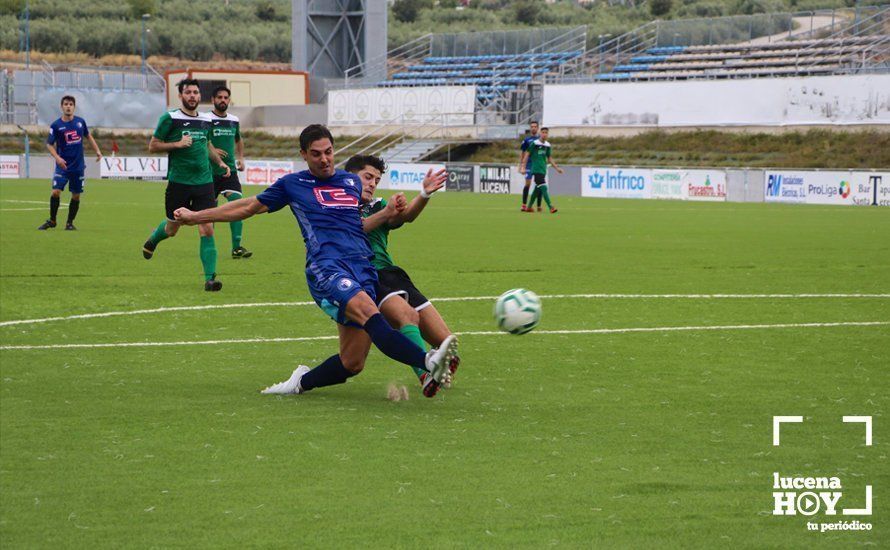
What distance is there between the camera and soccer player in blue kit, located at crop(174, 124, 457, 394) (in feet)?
26.1

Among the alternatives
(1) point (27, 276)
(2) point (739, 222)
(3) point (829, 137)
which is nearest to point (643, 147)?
(3) point (829, 137)

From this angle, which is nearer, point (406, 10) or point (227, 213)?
point (227, 213)

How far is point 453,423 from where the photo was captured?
7219mm

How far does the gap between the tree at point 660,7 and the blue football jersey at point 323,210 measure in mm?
111083

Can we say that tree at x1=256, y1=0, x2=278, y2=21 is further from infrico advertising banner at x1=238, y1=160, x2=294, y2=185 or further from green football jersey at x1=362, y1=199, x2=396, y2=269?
green football jersey at x1=362, y1=199, x2=396, y2=269

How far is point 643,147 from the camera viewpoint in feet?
171

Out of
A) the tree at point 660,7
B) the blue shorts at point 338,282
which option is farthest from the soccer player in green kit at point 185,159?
the tree at point 660,7

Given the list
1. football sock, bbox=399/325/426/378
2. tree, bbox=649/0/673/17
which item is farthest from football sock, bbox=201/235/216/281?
tree, bbox=649/0/673/17

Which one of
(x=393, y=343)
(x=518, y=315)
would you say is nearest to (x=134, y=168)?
(x=518, y=315)

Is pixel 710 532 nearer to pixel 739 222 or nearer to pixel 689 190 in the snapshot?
pixel 739 222

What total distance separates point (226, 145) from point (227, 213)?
Result: 9.75 meters

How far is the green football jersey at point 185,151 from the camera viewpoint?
48.4 ft

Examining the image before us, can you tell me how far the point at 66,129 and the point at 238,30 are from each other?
10333 centimetres

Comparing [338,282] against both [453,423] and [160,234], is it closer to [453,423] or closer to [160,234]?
[453,423]
